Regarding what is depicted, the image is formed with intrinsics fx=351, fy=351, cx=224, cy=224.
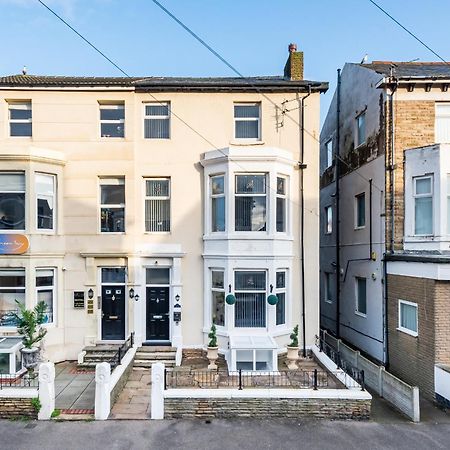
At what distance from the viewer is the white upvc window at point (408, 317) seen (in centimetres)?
1035

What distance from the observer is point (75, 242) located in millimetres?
12164

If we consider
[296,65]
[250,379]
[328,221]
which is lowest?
[250,379]

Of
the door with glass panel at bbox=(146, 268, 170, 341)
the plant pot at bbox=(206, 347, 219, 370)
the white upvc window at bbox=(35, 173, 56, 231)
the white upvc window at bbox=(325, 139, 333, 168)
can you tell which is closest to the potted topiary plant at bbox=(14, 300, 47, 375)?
the white upvc window at bbox=(35, 173, 56, 231)

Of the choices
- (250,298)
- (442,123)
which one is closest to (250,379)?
(250,298)

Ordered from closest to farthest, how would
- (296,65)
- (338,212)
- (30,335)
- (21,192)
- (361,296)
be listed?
1. (30,335)
2. (21,192)
3. (296,65)
4. (361,296)
5. (338,212)

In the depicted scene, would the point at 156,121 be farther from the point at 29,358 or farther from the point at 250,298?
the point at 29,358

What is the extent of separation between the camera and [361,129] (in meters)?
14.1

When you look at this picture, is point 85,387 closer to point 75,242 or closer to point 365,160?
point 75,242

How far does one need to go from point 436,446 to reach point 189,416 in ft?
17.0

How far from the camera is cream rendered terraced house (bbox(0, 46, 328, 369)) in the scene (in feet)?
38.7

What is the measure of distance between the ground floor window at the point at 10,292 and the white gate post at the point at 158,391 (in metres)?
6.23

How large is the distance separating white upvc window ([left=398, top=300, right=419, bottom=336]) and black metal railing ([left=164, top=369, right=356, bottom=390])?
2855mm

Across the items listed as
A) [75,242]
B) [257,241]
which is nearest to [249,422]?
[257,241]

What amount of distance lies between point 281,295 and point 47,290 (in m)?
7.97
